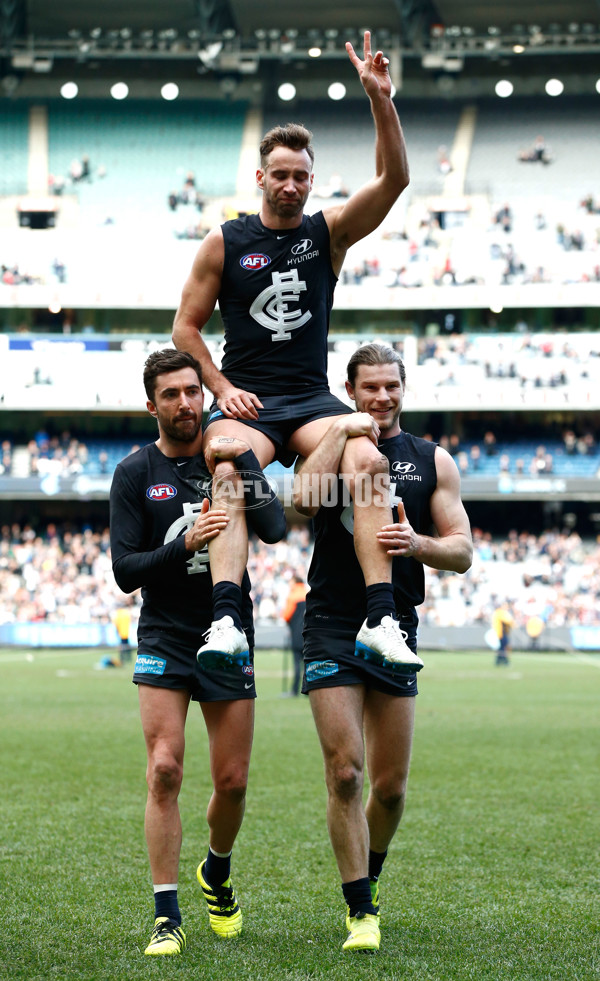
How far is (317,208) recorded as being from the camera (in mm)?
36625

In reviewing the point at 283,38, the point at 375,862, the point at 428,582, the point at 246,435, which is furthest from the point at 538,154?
the point at 375,862

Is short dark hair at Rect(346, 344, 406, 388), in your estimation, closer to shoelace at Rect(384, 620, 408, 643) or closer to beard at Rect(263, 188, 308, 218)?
beard at Rect(263, 188, 308, 218)

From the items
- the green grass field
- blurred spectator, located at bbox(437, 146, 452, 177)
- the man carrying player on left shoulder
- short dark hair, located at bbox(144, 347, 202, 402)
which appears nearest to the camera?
the green grass field

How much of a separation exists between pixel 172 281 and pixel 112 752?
89.2ft

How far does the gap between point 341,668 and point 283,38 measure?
37.5 m

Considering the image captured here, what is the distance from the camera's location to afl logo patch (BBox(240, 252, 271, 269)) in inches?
205

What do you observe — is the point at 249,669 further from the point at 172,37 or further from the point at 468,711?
the point at 172,37

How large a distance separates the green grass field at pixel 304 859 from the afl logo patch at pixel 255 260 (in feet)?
9.73

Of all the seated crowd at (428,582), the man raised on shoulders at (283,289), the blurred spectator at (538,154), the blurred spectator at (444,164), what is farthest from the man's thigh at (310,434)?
the blurred spectator at (538,154)

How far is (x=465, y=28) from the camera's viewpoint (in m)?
38.9

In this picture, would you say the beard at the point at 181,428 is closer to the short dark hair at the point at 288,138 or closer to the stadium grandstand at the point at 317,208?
the short dark hair at the point at 288,138

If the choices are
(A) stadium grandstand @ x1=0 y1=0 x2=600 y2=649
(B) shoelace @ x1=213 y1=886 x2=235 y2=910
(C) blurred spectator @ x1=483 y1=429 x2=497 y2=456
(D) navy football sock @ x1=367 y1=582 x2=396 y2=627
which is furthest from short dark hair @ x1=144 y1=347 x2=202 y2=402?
(C) blurred spectator @ x1=483 y1=429 x2=497 y2=456

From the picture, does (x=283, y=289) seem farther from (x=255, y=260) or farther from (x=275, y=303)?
(x=255, y=260)

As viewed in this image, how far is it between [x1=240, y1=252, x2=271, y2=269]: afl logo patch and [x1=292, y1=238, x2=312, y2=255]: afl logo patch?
5.4 inches
